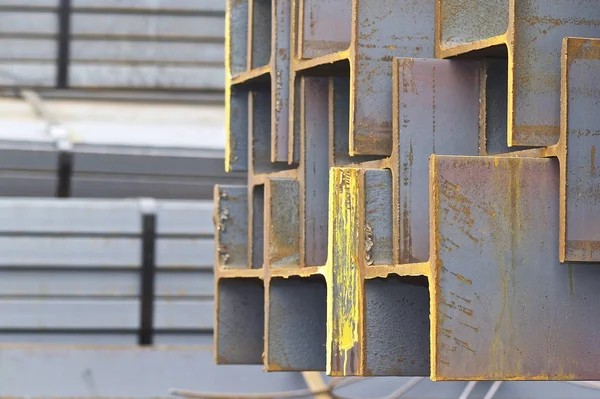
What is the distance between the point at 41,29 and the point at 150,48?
2.23 ft

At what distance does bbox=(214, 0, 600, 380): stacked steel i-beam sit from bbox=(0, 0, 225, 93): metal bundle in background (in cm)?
350

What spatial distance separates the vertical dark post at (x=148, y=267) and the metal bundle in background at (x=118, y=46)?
4.26 ft

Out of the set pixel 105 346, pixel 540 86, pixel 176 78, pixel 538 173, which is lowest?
pixel 105 346

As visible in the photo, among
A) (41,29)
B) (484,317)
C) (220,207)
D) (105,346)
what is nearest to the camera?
(484,317)

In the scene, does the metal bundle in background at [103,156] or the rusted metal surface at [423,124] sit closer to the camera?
the rusted metal surface at [423,124]

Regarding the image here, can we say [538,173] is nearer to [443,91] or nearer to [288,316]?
[443,91]

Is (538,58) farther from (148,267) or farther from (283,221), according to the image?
(148,267)

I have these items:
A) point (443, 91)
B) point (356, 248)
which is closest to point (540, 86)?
point (443, 91)

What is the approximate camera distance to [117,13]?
24.9 ft

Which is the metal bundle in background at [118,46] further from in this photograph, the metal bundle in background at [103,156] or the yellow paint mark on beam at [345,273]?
the yellow paint mark on beam at [345,273]

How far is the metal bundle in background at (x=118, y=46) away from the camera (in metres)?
7.53

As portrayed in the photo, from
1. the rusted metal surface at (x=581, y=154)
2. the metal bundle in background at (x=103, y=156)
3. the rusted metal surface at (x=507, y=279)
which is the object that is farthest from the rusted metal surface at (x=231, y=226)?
the metal bundle in background at (x=103, y=156)

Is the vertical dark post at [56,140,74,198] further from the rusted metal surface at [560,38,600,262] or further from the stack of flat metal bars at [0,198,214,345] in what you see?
the rusted metal surface at [560,38,600,262]

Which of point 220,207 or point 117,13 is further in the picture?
point 117,13
